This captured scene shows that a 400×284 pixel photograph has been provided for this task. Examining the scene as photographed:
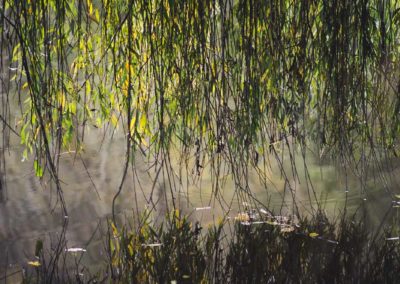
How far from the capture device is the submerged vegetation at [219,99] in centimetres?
197

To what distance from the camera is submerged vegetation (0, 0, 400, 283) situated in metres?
1.97

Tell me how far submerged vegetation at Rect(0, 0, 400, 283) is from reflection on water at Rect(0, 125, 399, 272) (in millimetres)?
542

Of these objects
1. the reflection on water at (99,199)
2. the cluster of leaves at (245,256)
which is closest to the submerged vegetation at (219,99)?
the cluster of leaves at (245,256)

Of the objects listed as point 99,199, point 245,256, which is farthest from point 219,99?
point 99,199

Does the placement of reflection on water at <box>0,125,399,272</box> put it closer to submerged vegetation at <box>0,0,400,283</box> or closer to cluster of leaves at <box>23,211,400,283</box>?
cluster of leaves at <box>23,211,400,283</box>

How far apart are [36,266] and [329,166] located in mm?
3411

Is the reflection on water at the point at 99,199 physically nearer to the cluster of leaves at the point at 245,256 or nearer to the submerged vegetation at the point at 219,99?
the cluster of leaves at the point at 245,256

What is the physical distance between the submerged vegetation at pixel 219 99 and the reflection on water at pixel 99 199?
1.78ft

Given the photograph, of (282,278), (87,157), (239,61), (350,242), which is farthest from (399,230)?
(87,157)

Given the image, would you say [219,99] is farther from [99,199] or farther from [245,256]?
[99,199]

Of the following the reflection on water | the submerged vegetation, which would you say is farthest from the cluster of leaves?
the reflection on water

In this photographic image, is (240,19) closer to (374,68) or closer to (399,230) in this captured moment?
(374,68)

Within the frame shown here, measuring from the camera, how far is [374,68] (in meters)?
2.48

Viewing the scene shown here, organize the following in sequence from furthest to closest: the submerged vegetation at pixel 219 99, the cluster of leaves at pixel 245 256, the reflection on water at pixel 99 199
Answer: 1. the reflection on water at pixel 99 199
2. the cluster of leaves at pixel 245 256
3. the submerged vegetation at pixel 219 99
